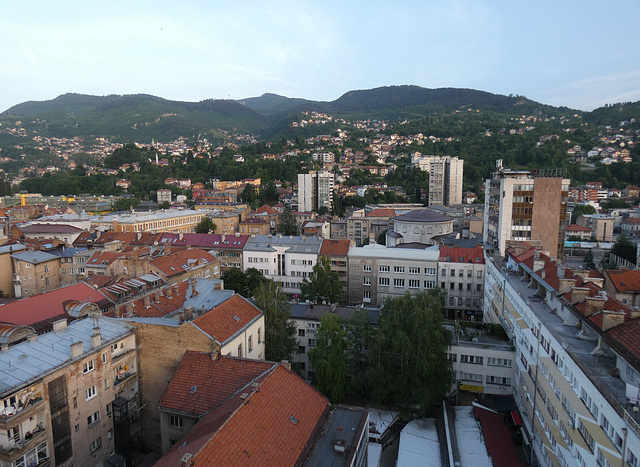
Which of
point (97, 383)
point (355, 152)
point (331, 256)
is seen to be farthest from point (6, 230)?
point (355, 152)

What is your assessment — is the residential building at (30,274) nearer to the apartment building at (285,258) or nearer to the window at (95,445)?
the apartment building at (285,258)

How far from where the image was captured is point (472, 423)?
2208cm

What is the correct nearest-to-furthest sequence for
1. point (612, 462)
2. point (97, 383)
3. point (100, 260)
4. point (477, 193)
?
point (612, 462)
point (97, 383)
point (100, 260)
point (477, 193)

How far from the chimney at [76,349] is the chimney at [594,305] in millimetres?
A: 20256

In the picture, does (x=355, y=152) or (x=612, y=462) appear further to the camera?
(x=355, y=152)

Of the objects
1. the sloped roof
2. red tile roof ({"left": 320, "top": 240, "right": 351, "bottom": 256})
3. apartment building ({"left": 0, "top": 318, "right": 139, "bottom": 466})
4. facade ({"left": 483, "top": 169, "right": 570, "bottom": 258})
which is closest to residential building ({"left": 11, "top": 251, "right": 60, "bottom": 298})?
the sloped roof

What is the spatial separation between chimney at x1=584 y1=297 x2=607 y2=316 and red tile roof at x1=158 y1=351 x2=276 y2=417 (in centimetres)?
1307

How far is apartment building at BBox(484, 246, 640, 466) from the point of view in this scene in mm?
12133

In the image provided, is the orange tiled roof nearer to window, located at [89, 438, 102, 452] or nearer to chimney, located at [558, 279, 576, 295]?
chimney, located at [558, 279, 576, 295]

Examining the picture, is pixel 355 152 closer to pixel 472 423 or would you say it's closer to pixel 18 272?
pixel 18 272

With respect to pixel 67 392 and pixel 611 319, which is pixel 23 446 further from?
pixel 611 319

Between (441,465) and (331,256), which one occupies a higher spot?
(331,256)

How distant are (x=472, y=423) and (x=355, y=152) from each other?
152 meters

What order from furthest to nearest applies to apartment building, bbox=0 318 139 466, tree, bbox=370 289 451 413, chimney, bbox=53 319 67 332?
1. tree, bbox=370 289 451 413
2. chimney, bbox=53 319 67 332
3. apartment building, bbox=0 318 139 466
